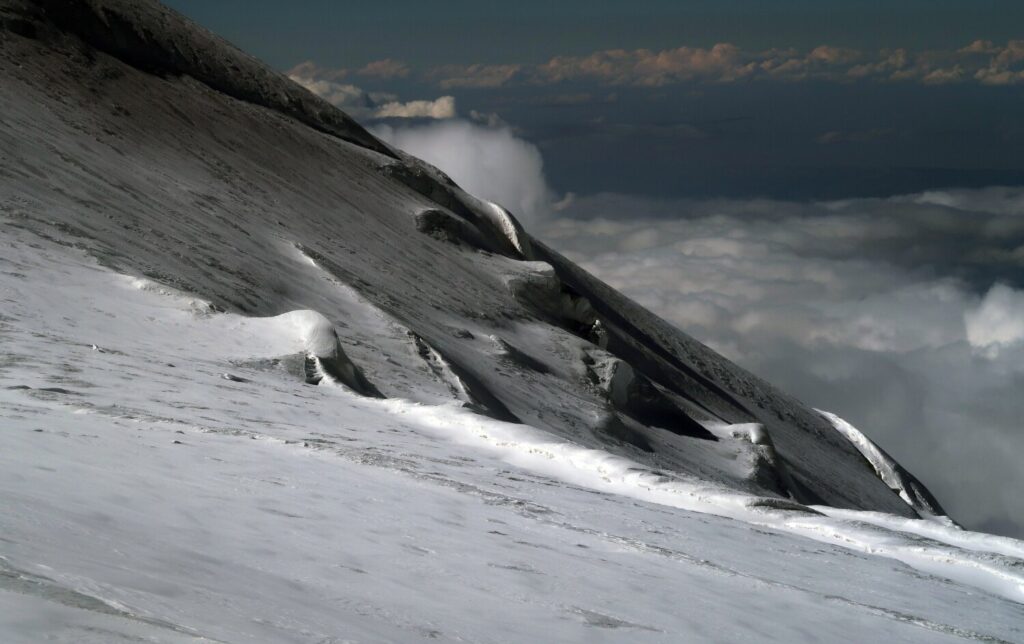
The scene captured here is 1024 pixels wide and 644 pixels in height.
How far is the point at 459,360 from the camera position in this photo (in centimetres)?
2323

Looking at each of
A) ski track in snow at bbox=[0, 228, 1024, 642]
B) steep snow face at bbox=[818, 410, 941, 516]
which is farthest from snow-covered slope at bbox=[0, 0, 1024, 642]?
steep snow face at bbox=[818, 410, 941, 516]

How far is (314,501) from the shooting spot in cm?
700

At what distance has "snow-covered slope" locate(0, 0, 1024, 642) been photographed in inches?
197

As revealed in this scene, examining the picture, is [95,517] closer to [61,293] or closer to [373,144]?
[61,293]

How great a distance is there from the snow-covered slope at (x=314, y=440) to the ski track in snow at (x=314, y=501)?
3cm

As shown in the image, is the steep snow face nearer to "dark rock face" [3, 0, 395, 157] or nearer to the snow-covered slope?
the snow-covered slope

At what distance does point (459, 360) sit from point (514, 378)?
5.53ft

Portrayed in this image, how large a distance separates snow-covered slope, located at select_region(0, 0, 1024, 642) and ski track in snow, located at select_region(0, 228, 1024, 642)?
3cm

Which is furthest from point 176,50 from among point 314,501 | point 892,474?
point 892,474

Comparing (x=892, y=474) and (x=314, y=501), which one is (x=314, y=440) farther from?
(x=892, y=474)

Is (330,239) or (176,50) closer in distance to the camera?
(330,239)

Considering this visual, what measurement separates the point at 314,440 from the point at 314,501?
278 centimetres

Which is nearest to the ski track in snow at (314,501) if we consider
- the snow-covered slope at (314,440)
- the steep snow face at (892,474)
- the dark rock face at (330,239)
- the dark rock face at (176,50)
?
the snow-covered slope at (314,440)

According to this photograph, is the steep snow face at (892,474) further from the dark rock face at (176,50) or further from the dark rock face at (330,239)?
the dark rock face at (176,50)
